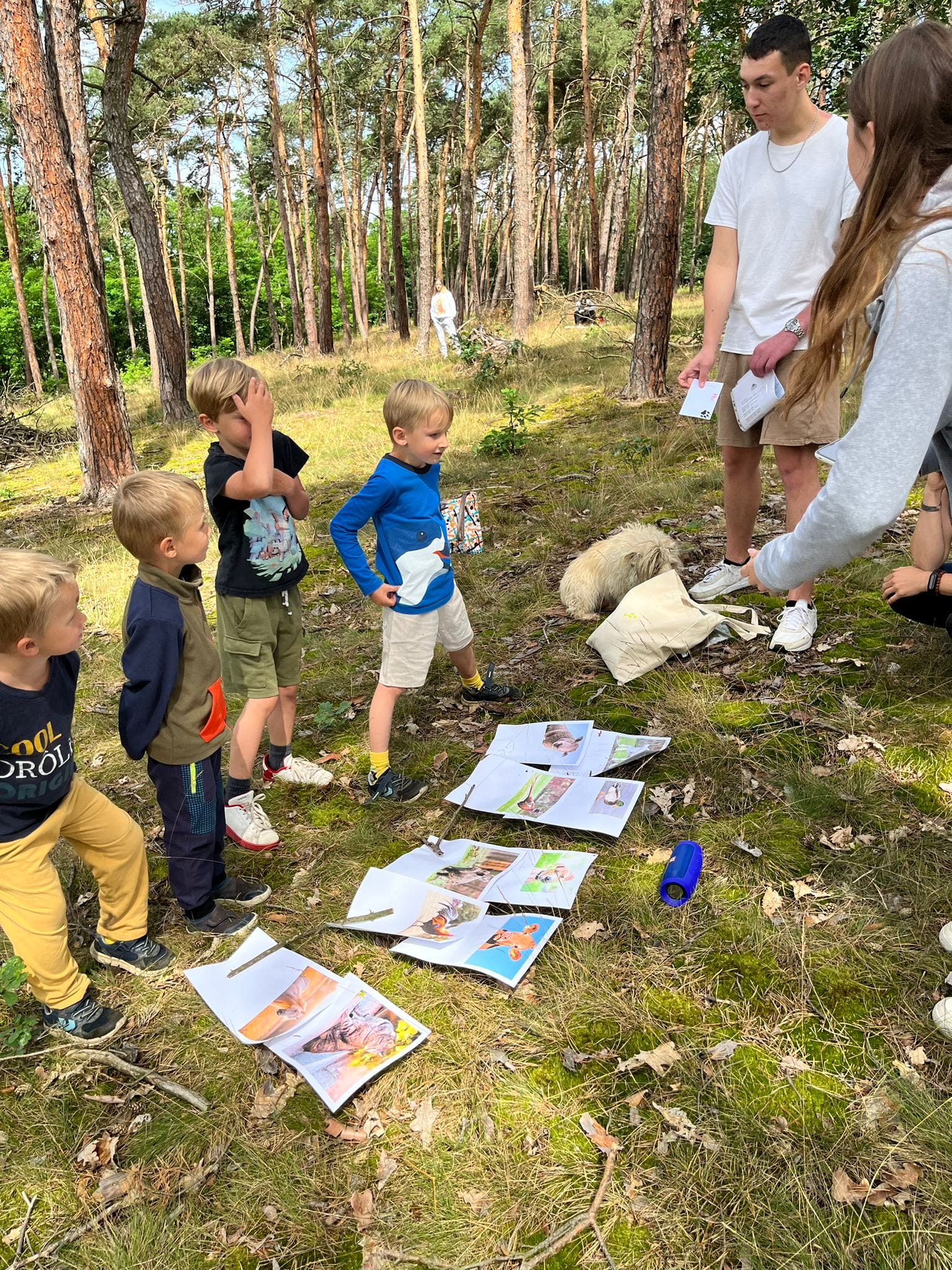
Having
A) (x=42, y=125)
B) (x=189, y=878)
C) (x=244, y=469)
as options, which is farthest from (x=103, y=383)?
(x=189, y=878)

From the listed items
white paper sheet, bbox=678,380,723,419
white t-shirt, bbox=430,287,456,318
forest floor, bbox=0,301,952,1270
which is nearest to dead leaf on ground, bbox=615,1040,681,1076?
forest floor, bbox=0,301,952,1270

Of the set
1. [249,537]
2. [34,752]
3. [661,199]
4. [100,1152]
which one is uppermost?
[661,199]

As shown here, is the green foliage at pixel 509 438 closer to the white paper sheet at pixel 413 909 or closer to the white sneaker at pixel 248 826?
the white sneaker at pixel 248 826

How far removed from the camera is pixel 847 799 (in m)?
2.85

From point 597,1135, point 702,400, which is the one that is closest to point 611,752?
point 597,1135

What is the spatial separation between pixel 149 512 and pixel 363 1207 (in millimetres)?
1926

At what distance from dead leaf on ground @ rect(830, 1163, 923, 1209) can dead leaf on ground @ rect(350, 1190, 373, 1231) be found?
40.5 inches

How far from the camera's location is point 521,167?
1482cm

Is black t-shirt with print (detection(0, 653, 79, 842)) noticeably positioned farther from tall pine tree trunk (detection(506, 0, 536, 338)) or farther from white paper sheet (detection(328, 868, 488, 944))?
tall pine tree trunk (detection(506, 0, 536, 338))

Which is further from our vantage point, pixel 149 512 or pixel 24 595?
pixel 149 512

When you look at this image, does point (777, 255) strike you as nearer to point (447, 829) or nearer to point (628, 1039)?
point (447, 829)

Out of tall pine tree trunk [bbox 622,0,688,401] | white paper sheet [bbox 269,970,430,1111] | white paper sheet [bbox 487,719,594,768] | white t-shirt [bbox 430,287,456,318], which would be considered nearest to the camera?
white paper sheet [bbox 269,970,430,1111]

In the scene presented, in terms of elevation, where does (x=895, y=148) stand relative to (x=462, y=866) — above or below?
above

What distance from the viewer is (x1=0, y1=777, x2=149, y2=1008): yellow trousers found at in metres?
2.16
